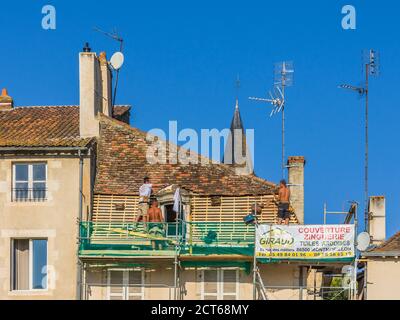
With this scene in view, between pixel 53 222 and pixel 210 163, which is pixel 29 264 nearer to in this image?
pixel 53 222

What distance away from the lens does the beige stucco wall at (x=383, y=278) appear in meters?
62.4

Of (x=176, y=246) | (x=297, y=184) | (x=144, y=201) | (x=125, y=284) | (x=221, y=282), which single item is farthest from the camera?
(x=297, y=184)

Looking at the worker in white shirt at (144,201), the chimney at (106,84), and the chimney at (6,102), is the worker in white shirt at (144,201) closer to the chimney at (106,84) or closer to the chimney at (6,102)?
the chimney at (106,84)

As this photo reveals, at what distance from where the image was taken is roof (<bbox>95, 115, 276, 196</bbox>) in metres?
60.4

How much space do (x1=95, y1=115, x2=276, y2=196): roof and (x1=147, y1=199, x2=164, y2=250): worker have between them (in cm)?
179

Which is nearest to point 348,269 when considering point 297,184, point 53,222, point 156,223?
point 297,184

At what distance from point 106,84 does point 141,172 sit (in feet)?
18.0

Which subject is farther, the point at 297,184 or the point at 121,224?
the point at 297,184

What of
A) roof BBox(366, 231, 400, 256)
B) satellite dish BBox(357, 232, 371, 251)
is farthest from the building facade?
roof BBox(366, 231, 400, 256)

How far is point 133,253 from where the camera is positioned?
57812mm

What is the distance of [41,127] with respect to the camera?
63312 millimetres
